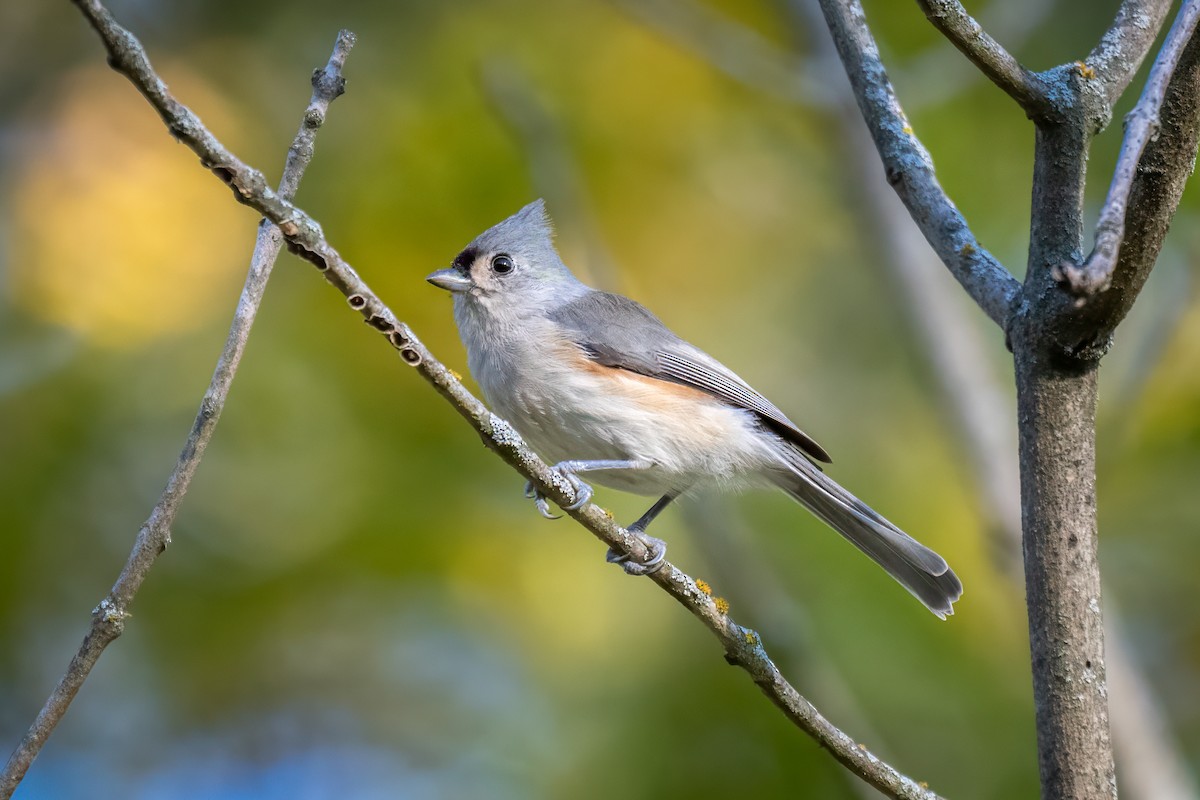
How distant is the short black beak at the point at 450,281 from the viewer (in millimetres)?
3670

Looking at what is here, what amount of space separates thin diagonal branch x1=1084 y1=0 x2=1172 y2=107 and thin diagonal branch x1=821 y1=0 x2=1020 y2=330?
0.34 metres

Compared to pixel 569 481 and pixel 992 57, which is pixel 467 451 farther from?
pixel 992 57

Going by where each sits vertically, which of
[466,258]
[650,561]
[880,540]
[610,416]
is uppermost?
[466,258]

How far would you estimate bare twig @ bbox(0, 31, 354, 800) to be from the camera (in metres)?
1.60

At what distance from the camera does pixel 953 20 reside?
72.9 inches

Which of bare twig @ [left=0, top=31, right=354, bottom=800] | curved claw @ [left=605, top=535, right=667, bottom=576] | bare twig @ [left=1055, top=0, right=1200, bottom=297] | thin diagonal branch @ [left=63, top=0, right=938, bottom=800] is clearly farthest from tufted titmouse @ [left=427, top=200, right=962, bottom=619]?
bare twig @ [left=1055, top=0, right=1200, bottom=297]

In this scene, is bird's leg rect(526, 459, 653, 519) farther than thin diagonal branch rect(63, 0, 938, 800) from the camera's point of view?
Yes

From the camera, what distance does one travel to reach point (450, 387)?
1.75m

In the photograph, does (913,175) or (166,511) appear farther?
(913,175)

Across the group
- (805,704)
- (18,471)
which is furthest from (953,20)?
(18,471)

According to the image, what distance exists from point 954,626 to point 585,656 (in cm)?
132

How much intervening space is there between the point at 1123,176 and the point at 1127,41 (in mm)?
704

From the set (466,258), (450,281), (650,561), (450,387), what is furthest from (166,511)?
(466,258)

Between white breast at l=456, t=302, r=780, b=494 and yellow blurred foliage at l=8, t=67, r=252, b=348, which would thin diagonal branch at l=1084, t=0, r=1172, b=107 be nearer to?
white breast at l=456, t=302, r=780, b=494
